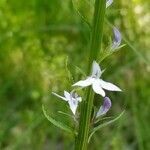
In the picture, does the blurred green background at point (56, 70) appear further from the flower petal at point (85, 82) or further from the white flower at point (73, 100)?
the flower petal at point (85, 82)

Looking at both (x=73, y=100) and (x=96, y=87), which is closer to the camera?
(x=96, y=87)

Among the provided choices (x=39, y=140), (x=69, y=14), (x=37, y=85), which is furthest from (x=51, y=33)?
(x=39, y=140)

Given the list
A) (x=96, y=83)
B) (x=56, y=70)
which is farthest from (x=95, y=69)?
(x=56, y=70)

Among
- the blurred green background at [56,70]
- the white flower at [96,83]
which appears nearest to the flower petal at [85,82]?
the white flower at [96,83]

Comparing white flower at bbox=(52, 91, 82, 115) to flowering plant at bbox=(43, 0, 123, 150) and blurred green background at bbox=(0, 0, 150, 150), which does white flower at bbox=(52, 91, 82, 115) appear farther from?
blurred green background at bbox=(0, 0, 150, 150)

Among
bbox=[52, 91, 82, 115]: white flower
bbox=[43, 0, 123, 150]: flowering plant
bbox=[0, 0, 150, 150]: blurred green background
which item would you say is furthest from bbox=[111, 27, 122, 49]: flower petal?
bbox=[0, 0, 150, 150]: blurred green background

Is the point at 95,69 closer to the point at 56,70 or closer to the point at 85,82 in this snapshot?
the point at 85,82
